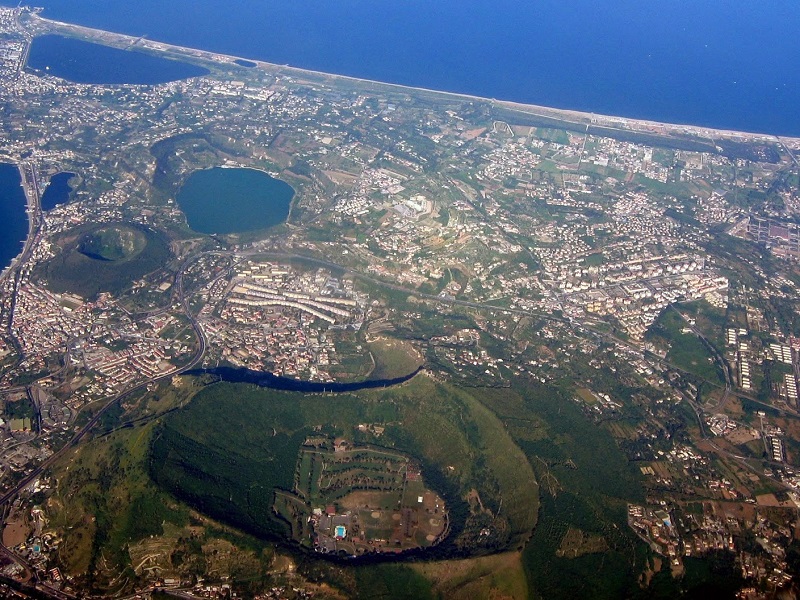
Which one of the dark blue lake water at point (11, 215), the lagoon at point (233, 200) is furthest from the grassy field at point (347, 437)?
the dark blue lake water at point (11, 215)

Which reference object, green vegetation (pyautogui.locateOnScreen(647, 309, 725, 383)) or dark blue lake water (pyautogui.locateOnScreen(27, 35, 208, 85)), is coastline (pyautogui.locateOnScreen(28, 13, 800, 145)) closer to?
dark blue lake water (pyautogui.locateOnScreen(27, 35, 208, 85))

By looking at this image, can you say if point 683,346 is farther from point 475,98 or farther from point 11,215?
point 11,215

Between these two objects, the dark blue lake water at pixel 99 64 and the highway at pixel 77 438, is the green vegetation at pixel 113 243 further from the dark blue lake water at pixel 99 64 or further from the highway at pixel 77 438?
the dark blue lake water at pixel 99 64

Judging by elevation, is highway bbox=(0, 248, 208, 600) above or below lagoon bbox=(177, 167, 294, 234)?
below

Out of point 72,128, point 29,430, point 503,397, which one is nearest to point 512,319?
point 503,397

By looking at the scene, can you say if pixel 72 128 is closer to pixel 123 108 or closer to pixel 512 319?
pixel 123 108

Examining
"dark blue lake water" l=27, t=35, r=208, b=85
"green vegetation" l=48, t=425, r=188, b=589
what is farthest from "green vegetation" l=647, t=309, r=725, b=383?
"dark blue lake water" l=27, t=35, r=208, b=85
